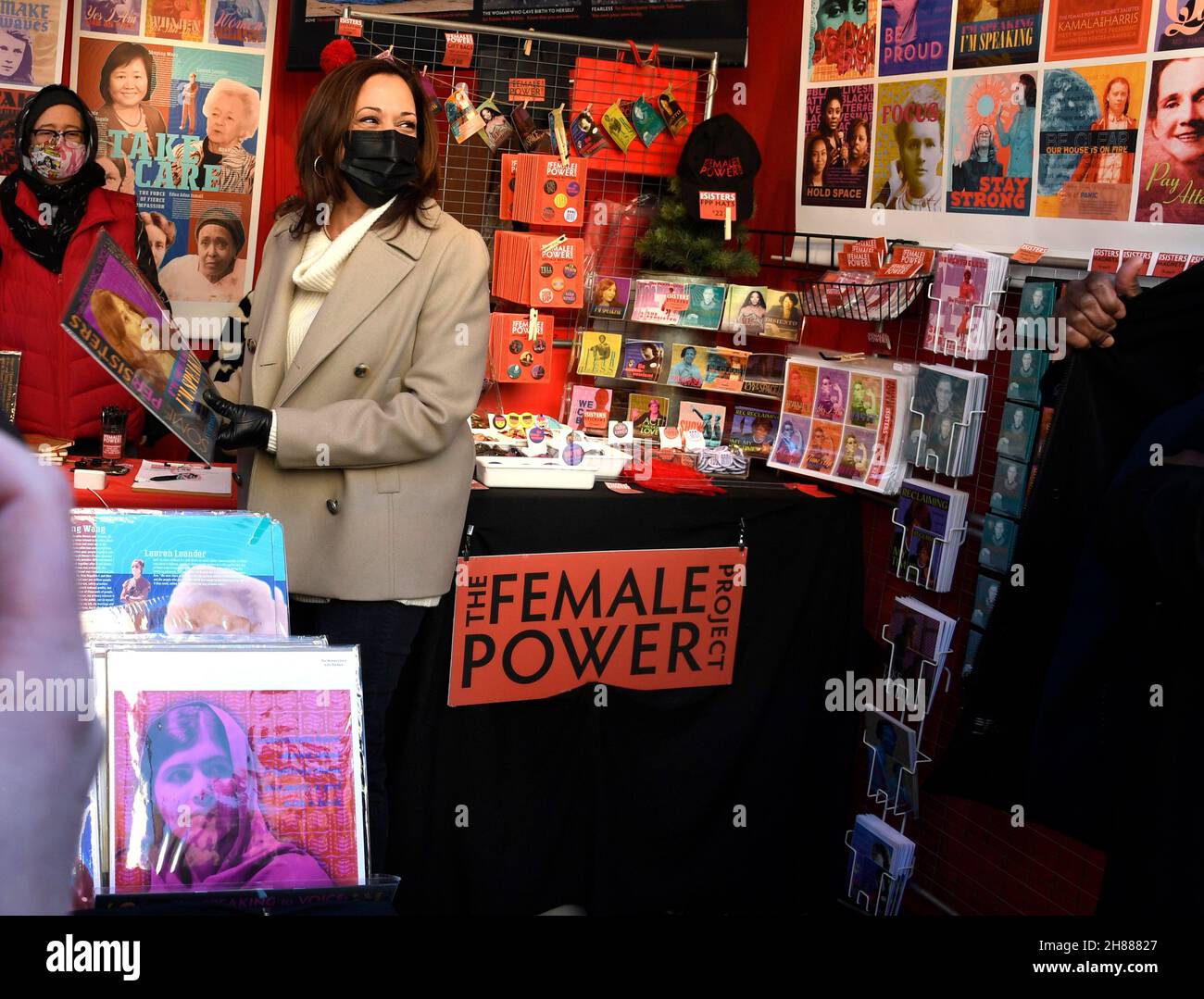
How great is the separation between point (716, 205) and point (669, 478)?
94 centimetres

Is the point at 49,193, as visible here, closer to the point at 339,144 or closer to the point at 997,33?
the point at 339,144

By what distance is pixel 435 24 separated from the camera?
13.6ft

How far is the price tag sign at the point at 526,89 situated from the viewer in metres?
4.20

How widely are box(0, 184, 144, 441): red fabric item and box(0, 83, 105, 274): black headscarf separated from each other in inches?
0.8

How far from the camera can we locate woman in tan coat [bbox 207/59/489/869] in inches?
109

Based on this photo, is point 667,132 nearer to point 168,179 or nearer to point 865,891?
point 168,179

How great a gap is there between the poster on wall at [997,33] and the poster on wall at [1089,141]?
130 mm

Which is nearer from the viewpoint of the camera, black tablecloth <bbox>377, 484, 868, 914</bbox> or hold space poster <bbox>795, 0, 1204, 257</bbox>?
hold space poster <bbox>795, 0, 1204, 257</bbox>

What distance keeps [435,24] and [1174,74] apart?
236 cm

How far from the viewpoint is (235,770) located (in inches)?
58.6

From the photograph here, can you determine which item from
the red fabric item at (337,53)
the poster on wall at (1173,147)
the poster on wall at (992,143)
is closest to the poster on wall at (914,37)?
the poster on wall at (992,143)

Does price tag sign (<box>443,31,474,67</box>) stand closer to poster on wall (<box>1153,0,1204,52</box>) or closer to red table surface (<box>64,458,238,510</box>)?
red table surface (<box>64,458,238,510</box>)

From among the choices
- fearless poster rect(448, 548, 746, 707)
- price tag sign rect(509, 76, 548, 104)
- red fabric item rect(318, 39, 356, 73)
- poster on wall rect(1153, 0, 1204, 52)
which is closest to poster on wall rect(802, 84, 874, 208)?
price tag sign rect(509, 76, 548, 104)

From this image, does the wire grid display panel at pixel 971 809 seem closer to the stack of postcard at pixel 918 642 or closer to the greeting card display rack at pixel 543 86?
the stack of postcard at pixel 918 642
